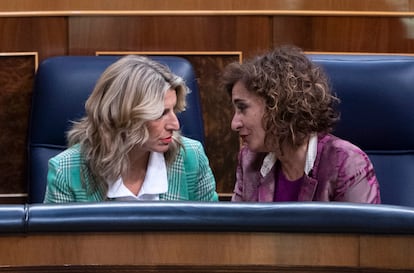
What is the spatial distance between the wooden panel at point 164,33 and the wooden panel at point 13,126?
19 cm

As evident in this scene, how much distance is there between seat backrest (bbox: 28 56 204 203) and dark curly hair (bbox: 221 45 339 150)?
0.31 m

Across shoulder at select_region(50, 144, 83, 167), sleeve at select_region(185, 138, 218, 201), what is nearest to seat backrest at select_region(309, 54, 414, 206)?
sleeve at select_region(185, 138, 218, 201)

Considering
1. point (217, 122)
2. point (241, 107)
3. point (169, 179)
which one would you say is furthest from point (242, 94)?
point (217, 122)

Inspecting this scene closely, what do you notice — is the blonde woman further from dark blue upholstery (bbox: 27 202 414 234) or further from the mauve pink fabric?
dark blue upholstery (bbox: 27 202 414 234)

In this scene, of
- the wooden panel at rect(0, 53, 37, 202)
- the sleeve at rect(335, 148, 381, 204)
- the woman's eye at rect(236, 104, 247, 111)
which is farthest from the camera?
the wooden panel at rect(0, 53, 37, 202)

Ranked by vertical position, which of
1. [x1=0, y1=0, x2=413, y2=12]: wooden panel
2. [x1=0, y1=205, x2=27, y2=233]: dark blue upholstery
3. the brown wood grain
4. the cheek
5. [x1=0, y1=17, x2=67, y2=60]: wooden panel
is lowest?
the brown wood grain

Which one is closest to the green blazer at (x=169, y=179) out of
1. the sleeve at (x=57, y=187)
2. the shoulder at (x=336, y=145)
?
the sleeve at (x=57, y=187)

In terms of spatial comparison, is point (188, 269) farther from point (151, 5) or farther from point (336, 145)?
point (151, 5)

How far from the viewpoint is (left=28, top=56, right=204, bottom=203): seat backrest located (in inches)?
82.4

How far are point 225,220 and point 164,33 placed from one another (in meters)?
1.62

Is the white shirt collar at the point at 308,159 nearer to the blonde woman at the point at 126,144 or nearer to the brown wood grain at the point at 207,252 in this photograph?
the blonde woman at the point at 126,144

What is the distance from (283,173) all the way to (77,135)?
1.57 ft

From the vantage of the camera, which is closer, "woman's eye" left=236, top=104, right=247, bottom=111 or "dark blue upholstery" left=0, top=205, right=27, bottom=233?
"dark blue upholstery" left=0, top=205, right=27, bottom=233

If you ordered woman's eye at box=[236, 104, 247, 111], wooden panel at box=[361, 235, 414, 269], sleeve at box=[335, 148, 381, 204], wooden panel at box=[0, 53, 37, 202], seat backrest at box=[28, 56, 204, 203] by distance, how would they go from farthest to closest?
wooden panel at box=[0, 53, 37, 202] < seat backrest at box=[28, 56, 204, 203] < woman's eye at box=[236, 104, 247, 111] < sleeve at box=[335, 148, 381, 204] < wooden panel at box=[361, 235, 414, 269]
